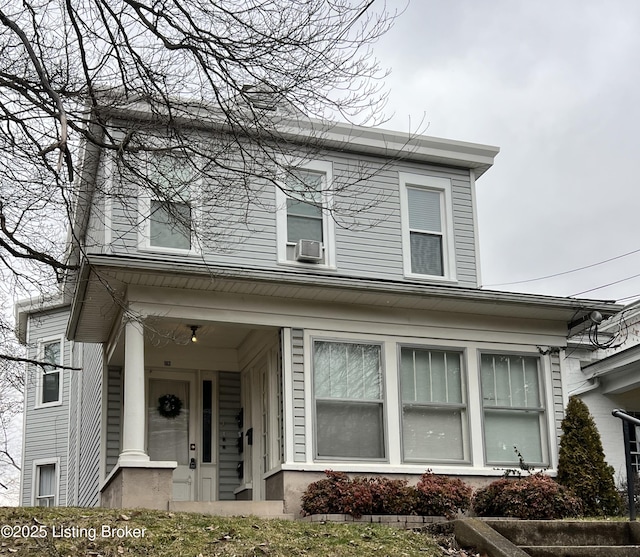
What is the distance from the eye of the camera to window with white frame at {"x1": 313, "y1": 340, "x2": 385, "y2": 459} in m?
12.3

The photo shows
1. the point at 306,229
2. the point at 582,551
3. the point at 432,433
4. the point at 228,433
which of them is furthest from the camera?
the point at 306,229

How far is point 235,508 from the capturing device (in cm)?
1134

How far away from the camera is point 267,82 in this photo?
27.2ft

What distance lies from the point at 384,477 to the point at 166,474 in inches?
116

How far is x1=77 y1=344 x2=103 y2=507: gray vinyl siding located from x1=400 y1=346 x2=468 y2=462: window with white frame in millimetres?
4715

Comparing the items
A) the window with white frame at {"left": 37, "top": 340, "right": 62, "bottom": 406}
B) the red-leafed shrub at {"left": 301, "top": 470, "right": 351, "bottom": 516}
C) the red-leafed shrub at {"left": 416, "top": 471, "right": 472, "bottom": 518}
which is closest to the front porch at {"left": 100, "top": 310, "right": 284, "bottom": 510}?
the red-leafed shrub at {"left": 301, "top": 470, "right": 351, "bottom": 516}

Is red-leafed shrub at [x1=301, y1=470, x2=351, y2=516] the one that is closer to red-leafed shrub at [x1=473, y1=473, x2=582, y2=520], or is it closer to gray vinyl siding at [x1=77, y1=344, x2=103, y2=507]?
red-leafed shrub at [x1=473, y1=473, x2=582, y2=520]

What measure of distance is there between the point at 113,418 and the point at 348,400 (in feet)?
12.2

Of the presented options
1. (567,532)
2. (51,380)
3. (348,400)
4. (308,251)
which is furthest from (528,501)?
(51,380)

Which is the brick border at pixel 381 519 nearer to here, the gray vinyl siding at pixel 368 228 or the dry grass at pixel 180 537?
the dry grass at pixel 180 537

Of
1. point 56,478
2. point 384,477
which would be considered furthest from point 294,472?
point 56,478

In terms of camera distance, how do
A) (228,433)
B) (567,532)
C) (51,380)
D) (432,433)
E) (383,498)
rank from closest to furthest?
(567,532), (383,498), (432,433), (228,433), (51,380)

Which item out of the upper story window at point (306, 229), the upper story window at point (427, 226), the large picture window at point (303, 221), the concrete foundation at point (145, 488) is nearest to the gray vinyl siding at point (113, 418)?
the concrete foundation at point (145, 488)

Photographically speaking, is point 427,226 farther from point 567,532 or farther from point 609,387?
point 567,532
